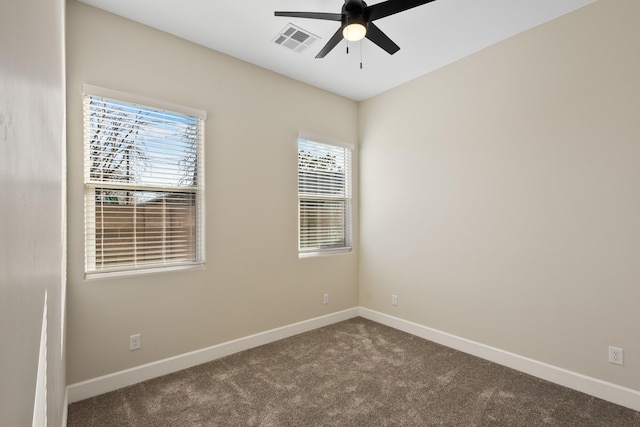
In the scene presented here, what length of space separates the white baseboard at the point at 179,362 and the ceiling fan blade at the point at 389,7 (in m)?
3.15

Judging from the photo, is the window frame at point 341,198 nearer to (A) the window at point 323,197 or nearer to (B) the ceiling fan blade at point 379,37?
(A) the window at point 323,197

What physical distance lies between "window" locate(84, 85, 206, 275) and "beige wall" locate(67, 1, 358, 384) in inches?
3.7

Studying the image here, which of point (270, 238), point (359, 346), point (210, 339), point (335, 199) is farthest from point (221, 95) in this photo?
point (359, 346)

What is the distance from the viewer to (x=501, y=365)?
303 cm

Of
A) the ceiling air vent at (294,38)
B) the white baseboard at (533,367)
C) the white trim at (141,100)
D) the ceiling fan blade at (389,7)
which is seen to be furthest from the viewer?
the ceiling air vent at (294,38)

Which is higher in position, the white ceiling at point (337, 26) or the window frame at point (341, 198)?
the white ceiling at point (337, 26)

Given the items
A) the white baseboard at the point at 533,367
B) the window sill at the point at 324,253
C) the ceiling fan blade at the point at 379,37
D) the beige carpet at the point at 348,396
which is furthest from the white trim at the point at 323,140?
the beige carpet at the point at 348,396

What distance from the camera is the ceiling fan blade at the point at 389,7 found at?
199cm

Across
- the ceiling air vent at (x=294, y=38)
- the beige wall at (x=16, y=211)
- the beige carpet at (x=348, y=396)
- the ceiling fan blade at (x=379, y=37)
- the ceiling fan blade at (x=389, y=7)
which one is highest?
the ceiling air vent at (x=294, y=38)

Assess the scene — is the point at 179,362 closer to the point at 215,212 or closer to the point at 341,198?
the point at 215,212

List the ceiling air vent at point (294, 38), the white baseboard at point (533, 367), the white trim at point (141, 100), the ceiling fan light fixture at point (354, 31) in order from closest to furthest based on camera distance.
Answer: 1. the ceiling fan light fixture at point (354, 31)
2. the white baseboard at point (533, 367)
3. the white trim at point (141, 100)
4. the ceiling air vent at point (294, 38)

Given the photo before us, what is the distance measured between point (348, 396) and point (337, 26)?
3098 mm

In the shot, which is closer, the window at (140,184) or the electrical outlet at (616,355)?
the electrical outlet at (616,355)

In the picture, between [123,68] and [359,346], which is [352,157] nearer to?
[359,346]
